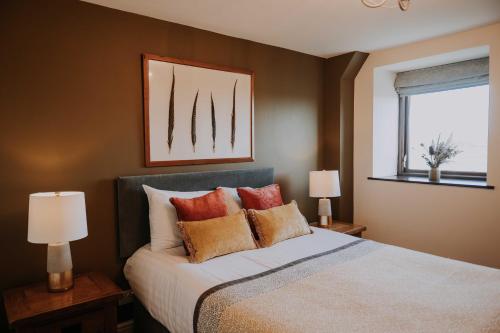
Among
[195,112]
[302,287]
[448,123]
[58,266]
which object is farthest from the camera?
[448,123]

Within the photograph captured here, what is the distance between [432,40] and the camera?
3219 millimetres

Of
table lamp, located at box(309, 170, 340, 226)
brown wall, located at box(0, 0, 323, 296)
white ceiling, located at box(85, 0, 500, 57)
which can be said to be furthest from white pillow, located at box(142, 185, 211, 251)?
table lamp, located at box(309, 170, 340, 226)

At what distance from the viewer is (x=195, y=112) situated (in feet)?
9.39

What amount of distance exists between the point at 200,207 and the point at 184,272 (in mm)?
563

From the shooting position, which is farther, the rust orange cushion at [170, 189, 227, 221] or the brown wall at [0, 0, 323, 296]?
the rust orange cushion at [170, 189, 227, 221]

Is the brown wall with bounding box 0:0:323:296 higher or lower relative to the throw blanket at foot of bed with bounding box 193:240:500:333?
higher

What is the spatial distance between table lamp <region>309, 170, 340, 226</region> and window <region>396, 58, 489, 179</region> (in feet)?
3.86

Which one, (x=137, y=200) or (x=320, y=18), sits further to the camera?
(x=320, y=18)

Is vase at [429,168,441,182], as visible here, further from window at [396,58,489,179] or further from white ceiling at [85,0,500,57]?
white ceiling at [85,0,500,57]

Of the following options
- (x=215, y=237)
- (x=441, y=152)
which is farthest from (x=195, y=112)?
(x=441, y=152)

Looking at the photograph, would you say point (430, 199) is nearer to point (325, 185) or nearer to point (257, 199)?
point (325, 185)

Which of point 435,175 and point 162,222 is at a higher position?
point 435,175

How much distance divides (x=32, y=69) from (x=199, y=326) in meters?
1.82

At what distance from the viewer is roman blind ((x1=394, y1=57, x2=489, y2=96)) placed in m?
3.29
